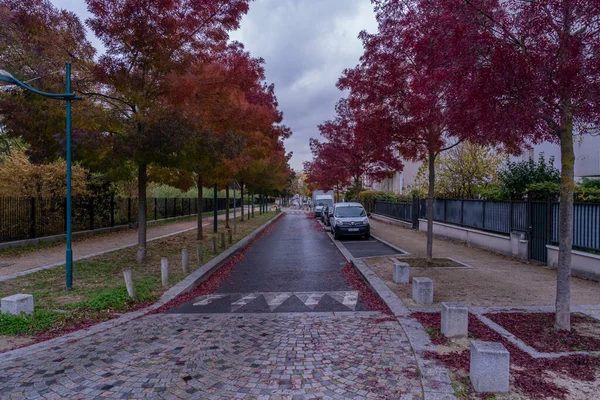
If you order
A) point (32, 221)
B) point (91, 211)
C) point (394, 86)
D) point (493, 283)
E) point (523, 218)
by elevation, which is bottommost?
point (493, 283)

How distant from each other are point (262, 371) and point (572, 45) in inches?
192

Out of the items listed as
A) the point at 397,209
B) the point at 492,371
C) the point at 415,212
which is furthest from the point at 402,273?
the point at 397,209

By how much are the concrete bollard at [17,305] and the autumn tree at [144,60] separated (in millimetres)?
3809

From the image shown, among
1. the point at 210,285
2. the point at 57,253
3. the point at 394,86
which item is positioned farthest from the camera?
the point at 57,253

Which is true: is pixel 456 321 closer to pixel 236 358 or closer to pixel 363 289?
pixel 236 358

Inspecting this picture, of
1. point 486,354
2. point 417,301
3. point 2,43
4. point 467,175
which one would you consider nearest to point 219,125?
point 2,43

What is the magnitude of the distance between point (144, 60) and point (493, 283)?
9014mm

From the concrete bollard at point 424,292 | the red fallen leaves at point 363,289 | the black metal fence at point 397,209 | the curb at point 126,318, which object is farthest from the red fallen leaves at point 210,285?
the black metal fence at point 397,209

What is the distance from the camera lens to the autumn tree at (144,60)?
28.7 ft

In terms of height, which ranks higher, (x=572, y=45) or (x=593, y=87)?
(x=572, y=45)

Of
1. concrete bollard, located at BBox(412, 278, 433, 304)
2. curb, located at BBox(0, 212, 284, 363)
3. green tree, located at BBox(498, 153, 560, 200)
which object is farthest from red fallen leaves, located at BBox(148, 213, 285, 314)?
green tree, located at BBox(498, 153, 560, 200)

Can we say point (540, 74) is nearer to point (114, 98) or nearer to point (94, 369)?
point (94, 369)

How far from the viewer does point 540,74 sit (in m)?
4.38

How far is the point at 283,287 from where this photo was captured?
328 inches
